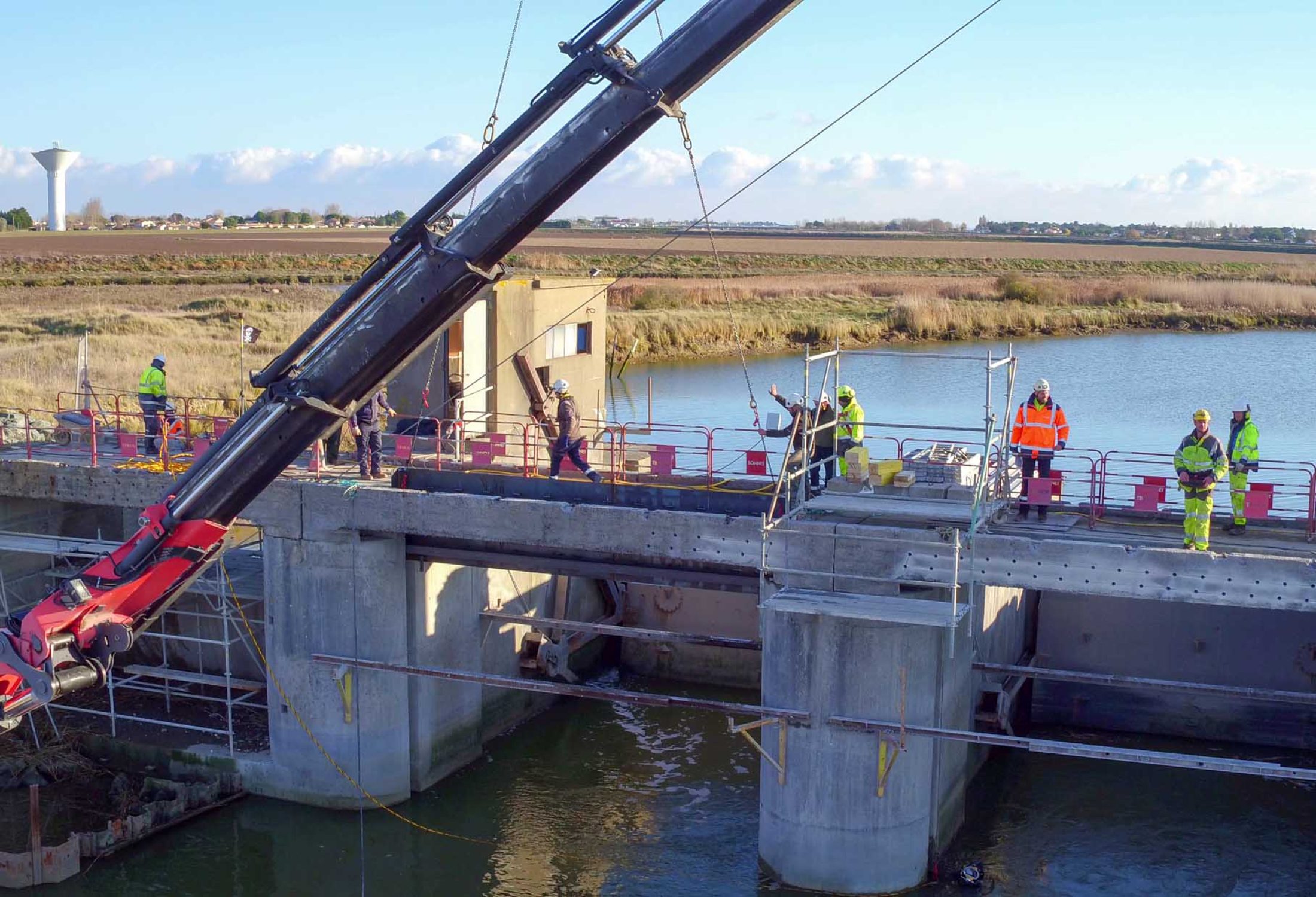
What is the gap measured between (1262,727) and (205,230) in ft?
602

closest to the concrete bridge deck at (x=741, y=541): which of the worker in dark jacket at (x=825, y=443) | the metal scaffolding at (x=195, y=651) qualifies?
the metal scaffolding at (x=195, y=651)

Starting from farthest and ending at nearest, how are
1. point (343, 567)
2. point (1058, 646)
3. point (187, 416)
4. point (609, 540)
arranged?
point (1058, 646), point (187, 416), point (343, 567), point (609, 540)

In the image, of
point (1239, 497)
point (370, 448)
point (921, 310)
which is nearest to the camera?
point (1239, 497)

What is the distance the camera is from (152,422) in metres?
22.3

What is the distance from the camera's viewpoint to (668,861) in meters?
18.3

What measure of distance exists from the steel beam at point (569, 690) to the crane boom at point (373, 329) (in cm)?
409

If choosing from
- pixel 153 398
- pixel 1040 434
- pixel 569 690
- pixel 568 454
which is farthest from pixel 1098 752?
pixel 153 398

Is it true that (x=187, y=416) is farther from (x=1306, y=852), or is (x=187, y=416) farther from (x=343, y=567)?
(x=1306, y=852)

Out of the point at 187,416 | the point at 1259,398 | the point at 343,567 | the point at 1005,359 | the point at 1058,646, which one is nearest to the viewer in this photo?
the point at 1005,359

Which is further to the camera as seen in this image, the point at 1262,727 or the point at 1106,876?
the point at 1262,727

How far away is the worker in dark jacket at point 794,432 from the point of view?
52.7ft

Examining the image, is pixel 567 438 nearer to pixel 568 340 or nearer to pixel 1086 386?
pixel 568 340

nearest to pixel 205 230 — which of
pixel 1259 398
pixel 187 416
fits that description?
pixel 1259 398

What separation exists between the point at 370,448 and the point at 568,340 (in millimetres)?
6752
